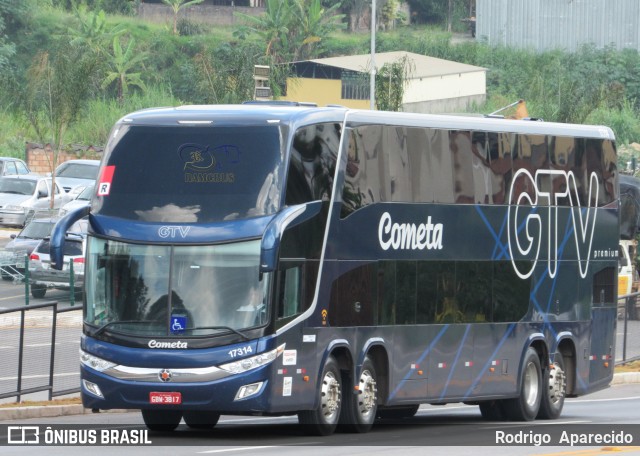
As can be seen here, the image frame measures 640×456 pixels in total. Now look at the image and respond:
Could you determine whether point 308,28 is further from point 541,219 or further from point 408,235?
point 408,235

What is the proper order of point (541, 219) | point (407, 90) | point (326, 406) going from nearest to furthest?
1. point (326, 406)
2. point (541, 219)
3. point (407, 90)

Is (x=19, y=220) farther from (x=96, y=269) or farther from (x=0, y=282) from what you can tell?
(x=96, y=269)

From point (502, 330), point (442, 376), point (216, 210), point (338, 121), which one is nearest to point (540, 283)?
point (502, 330)

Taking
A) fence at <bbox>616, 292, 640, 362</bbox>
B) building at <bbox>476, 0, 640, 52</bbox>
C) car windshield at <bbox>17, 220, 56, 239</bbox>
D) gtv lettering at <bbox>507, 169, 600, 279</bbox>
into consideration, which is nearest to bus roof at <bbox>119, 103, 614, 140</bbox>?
gtv lettering at <bbox>507, 169, 600, 279</bbox>

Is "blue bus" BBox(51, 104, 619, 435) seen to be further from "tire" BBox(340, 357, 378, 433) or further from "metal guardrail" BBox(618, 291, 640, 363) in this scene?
"metal guardrail" BBox(618, 291, 640, 363)

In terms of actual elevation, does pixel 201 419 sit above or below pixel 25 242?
above

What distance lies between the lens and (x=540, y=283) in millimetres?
21922

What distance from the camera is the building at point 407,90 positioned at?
3059 inches

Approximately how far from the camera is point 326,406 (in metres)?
17.5

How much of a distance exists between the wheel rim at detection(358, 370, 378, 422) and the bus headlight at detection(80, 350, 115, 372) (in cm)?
320

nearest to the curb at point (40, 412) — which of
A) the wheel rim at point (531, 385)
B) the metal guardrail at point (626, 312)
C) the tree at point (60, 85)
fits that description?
the wheel rim at point (531, 385)

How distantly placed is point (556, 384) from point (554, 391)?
0.12 meters

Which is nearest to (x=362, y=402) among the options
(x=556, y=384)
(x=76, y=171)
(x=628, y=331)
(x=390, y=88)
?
(x=556, y=384)

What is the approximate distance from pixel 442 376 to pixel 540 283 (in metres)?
2.87
